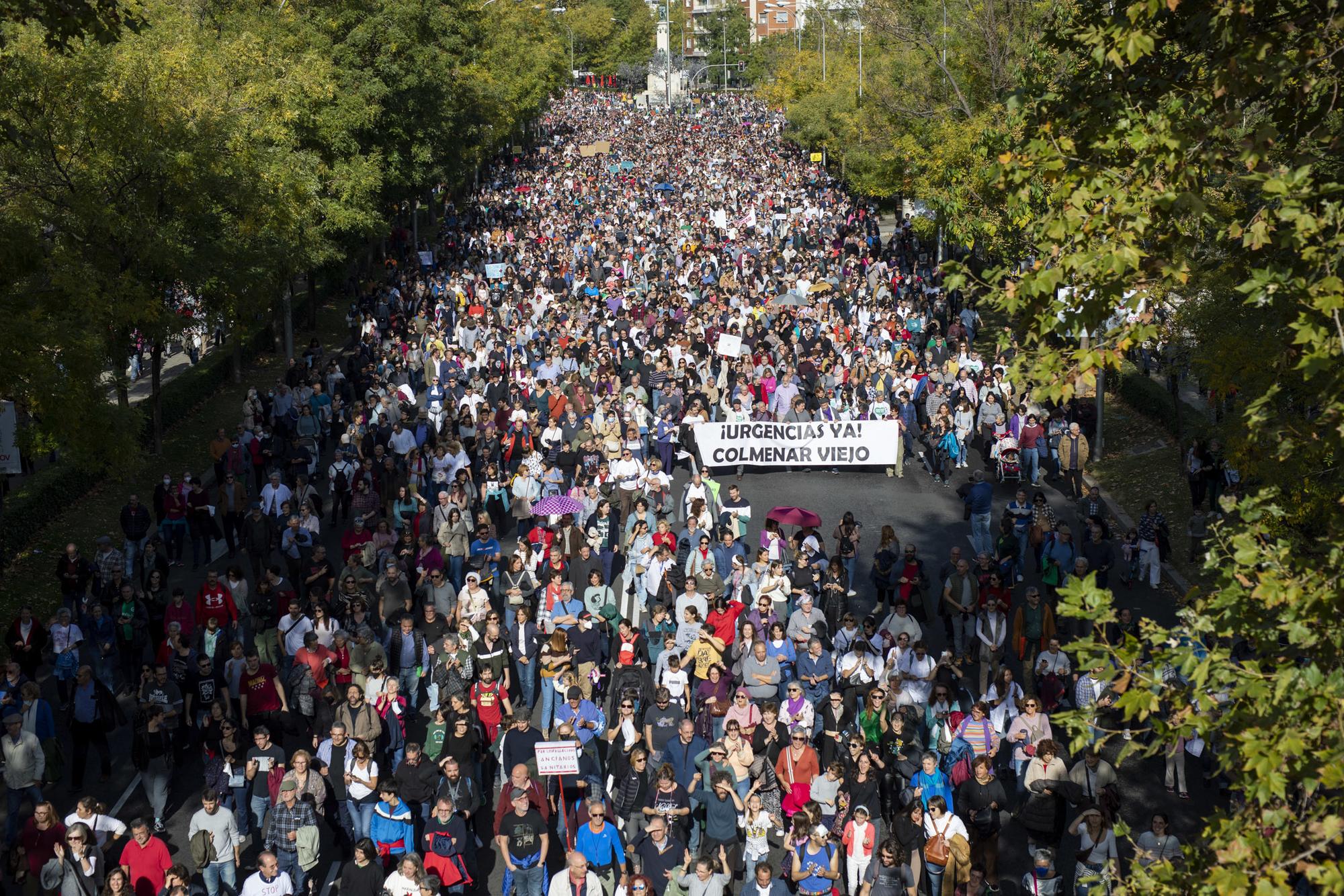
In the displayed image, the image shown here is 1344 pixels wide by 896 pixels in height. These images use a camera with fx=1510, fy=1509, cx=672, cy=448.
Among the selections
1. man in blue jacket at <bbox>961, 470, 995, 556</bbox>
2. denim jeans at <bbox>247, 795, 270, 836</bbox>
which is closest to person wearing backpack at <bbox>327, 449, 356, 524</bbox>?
man in blue jacket at <bbox>961, 470, 995, 556</bbox>

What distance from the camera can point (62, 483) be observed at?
2398 cm

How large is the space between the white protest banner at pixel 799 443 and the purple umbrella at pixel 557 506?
503cm

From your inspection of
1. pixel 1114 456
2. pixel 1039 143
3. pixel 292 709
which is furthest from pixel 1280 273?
pixel 1114 456

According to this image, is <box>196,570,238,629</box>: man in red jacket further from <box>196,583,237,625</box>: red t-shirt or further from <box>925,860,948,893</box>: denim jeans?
<box>925,860,948,893</box>: denim jeans

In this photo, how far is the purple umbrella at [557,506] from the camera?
1916 centimetres

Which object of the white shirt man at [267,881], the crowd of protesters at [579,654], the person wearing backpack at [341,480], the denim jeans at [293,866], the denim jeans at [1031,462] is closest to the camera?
the white shirt man at [267,881]

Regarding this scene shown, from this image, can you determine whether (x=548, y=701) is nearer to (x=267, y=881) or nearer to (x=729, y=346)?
(x=267, y=881)

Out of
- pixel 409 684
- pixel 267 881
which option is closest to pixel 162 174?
pixel 409 684

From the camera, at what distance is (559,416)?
24203 mm

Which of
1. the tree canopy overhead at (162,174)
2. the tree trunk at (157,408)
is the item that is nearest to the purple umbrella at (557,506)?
the tree canopy overhead at (162,174)

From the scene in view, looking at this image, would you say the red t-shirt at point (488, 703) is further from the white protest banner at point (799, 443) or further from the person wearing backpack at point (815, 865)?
the white protest banner at point (799, 443)

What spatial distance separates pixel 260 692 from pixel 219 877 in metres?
2.54

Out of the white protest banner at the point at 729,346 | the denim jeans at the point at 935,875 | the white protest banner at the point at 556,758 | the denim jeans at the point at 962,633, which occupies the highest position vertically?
the white protest banner at the point at 729,346

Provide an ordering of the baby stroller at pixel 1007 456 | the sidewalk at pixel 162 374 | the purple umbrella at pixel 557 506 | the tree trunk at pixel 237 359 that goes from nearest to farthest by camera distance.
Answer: the purple umbrella at pixel 557 506, the baby stroller at pixel 1007 456, the sidewalk at pixel 162 374, the tree trunk at pixel 237 359
